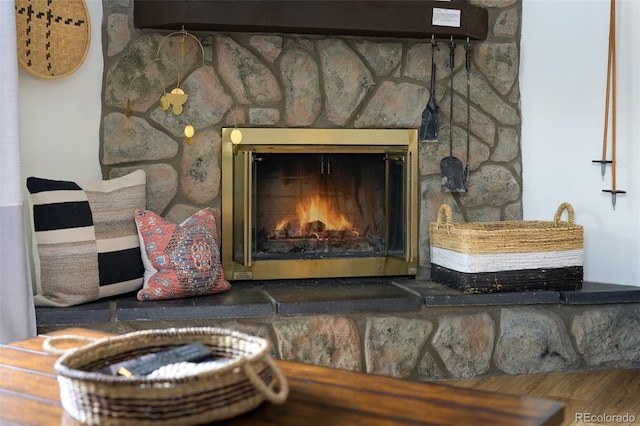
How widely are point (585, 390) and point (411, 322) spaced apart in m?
0.73

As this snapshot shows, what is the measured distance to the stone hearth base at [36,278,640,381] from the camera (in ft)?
9.79

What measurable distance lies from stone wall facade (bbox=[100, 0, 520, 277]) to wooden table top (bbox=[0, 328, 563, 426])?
1.97 metres

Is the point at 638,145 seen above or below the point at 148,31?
below

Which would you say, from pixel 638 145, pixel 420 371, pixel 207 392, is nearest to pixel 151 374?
pixel 207 392

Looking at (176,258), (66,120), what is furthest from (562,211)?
(66,120)

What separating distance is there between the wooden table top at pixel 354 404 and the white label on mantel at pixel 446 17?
2316 millimetres

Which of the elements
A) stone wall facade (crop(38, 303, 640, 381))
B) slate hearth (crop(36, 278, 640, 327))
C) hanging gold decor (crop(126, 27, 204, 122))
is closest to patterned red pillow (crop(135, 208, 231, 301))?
slate hearth (crop(36, 278, 640, 327))

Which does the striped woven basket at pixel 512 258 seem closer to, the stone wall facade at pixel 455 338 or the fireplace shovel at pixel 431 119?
the stone wall facade at pixel 455 338

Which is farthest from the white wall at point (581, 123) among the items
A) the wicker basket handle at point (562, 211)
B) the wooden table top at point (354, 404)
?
the wooden table top at point (354, 404)

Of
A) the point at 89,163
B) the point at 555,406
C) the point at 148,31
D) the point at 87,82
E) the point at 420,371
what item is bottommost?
the point at 420,371

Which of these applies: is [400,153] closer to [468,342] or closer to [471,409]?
[468,342]

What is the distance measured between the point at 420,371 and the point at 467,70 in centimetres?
138

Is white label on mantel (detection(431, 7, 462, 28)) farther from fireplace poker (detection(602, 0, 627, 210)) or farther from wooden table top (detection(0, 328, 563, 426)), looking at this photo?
wooden table top (detection(0, 328, 563, 426))

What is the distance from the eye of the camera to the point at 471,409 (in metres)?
1.27
